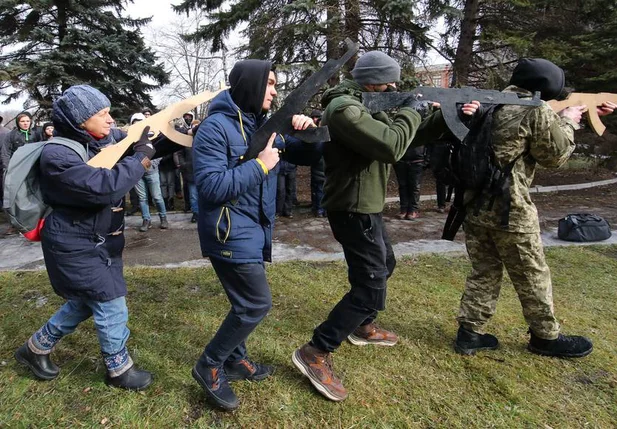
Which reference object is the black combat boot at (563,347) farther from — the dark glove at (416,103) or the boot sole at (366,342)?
the dark glove at (416,103)

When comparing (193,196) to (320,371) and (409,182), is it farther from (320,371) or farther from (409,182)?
(320,371)

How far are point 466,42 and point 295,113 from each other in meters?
10.7

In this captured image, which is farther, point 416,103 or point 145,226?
point 145,226

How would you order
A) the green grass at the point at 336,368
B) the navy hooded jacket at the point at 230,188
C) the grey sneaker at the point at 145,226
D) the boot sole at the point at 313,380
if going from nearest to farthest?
1. the navy hooded jacket at the point at 230,188
2. the green grass at the point at 336,368
3. the boot sole at the point at 313,380
4. the grey sneaker at the point at 145,226

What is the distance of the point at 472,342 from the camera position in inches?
122

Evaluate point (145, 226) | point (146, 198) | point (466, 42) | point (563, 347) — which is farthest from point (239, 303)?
point (466, 42)

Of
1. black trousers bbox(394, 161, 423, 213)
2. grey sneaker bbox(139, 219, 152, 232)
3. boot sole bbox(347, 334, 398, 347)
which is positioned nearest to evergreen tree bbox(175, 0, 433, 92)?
black trousers bbox(394, 161, 423, 213)

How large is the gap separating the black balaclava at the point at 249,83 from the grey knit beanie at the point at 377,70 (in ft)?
2.14

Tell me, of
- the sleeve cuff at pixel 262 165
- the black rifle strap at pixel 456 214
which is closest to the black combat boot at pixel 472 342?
the black rifle strap at pixel 456 214

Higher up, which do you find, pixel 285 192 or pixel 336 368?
pixel 285 192

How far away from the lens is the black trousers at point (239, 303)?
7.44 ft

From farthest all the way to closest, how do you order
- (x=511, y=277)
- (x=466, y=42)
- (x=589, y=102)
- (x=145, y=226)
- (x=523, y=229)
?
(x=466, y=42) < (x=145, y=226) < (x=589, y=102) < (x=511, y=277) < (x=523, y=229)

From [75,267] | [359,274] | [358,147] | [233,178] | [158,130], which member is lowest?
[359,274]

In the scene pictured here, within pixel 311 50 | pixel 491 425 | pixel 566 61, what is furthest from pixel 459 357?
pixel 566 61
